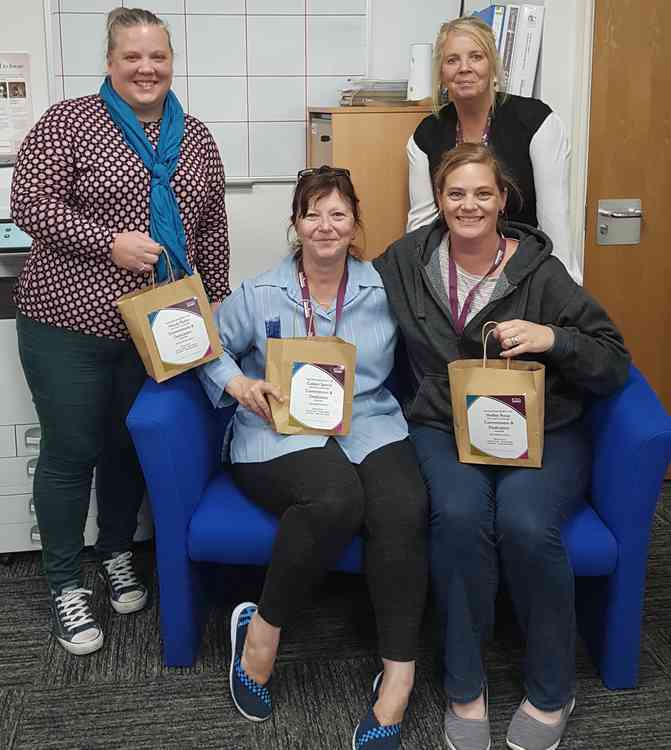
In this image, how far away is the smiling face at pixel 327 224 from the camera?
226 cm

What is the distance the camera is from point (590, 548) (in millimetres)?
2141

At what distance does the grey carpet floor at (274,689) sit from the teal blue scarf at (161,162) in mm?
942

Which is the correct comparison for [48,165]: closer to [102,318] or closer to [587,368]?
[102,318]

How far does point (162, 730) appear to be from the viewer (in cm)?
214

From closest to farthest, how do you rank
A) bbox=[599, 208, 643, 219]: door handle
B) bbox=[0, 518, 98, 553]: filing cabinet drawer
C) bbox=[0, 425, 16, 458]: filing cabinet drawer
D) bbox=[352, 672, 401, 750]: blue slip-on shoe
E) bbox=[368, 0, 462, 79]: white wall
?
bbox=[352, 672, 401, 750]: blue slip-on shoe, bbox=[0, 425, 16, 458]: filing cabinet drawer, bbox=[0, 518, 98, 553]: filing cabinet drawer, bbox=[599, 208, 643, 219]: door handle, bbox=[368, 0, 462, 79]: white wall

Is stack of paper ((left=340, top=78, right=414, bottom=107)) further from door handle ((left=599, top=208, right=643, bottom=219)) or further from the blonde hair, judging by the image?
door handle ((left=599, top=208, right=643, bottom=219))

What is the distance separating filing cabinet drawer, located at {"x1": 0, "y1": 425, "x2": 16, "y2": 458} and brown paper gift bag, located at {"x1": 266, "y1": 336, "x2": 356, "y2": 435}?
37.0 inches

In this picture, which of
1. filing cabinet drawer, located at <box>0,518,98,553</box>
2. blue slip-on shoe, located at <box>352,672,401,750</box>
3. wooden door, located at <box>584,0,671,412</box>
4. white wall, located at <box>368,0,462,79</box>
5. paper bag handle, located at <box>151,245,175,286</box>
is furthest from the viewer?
white wall, located at <box>368,0,462,79</box>

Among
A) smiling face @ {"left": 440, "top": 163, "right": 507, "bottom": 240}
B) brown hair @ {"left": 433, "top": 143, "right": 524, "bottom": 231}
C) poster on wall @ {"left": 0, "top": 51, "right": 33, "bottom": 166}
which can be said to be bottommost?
smiling face @ {"left": 440, "top": 163, "right": 507, "bottom": 240}

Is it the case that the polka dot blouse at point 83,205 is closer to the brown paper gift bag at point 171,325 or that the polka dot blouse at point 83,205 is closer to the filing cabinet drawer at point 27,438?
the brown paper gift bag at point 171,325

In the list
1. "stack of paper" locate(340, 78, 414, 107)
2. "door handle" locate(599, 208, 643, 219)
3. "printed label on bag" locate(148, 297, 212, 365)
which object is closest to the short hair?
"printed label on bag" locate(148, 297, 212, 365)

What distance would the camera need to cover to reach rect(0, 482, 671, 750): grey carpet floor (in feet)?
6.94

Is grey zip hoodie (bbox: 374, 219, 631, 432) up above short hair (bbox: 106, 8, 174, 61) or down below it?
below

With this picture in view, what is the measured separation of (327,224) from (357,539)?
28.0 inches
